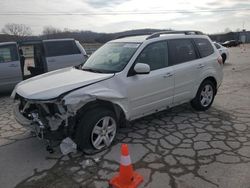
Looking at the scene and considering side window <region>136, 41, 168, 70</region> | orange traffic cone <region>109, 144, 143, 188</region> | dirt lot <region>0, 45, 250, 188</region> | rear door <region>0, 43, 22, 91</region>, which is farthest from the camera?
rear door <region>0, 43, 22, 91</region>

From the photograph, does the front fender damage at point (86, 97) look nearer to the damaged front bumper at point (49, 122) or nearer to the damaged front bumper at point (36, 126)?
the damaged front bumper at point (49, 122)

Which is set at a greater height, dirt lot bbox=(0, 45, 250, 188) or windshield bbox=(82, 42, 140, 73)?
windshield bbox=(82, 42, 140, 73)

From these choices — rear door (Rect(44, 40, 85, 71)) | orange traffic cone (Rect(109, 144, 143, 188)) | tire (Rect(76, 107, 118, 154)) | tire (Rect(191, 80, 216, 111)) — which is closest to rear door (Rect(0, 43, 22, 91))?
rear door (Rect(44, 40, 85, 71))

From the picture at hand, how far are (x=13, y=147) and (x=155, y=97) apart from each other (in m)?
2.74

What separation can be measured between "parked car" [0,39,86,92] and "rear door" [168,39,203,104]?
16.3ft

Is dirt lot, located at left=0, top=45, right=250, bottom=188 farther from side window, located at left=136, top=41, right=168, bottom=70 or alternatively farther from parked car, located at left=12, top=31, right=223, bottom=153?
side window, located at left=136, top=41, right=168, bottom=70

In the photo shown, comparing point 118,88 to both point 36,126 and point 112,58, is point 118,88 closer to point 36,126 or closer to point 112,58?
point 112,58

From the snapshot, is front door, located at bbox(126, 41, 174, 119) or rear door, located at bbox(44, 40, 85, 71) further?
rear door, located at bbox(44, 40, 85, 71)

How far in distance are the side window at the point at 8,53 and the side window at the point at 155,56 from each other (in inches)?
213

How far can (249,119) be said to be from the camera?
18.6 feet

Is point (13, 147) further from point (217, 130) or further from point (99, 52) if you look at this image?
point (217, 130)

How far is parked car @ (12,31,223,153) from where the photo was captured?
13.3 feet

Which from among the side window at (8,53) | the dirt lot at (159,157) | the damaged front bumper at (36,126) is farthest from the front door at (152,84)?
the side window at (8,53)

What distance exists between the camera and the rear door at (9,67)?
850 cm
